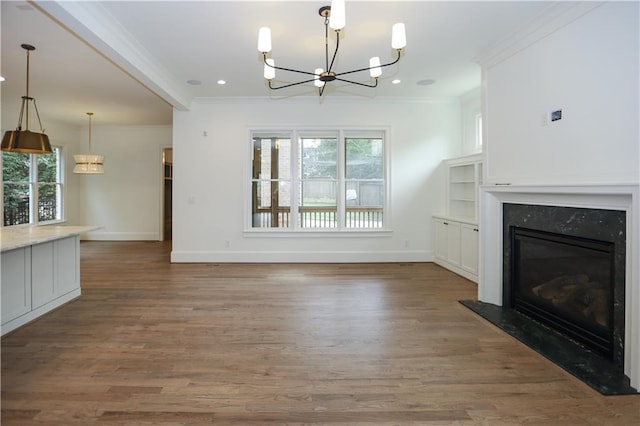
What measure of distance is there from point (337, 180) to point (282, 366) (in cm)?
400

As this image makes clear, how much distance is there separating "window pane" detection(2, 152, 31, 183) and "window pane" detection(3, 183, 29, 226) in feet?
0.44

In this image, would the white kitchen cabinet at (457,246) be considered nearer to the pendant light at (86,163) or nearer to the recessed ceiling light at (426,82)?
the recessed ceiling light at (426,82)

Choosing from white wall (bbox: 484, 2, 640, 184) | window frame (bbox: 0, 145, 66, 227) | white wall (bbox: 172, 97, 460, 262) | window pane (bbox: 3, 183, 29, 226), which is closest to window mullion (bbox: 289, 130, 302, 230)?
white wall (bbox: 172, 97, 460, 262)

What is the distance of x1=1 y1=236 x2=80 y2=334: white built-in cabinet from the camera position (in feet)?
9.56

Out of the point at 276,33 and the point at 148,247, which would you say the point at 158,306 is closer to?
the point at 276,33

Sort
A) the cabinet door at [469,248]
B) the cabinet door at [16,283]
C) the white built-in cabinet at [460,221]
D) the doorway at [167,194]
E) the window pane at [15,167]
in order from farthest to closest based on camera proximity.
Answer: the doorway at [167,194] < the window pane at [15,167] < the white built-in cabinet at [460,221] < the cabinet door at [469,248] < the cabinet door at [16,283]

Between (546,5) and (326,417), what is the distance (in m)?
3.66

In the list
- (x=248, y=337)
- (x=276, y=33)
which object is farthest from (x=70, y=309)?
(x=276, y=33)

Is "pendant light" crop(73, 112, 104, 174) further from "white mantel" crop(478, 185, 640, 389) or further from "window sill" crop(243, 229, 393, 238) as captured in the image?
"white mantel" crop(478, 185, 640, 389)

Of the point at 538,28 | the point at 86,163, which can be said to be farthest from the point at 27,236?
the point at 538,28

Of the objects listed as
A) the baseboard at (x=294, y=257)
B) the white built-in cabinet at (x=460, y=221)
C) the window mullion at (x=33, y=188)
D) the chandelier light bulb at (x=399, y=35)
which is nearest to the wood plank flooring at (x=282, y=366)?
the white built-in cabinet at (x=460, y=221)

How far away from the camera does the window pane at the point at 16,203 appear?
6.70 metres

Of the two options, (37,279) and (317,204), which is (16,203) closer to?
(37,279)

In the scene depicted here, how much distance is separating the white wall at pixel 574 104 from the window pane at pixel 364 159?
249cm
